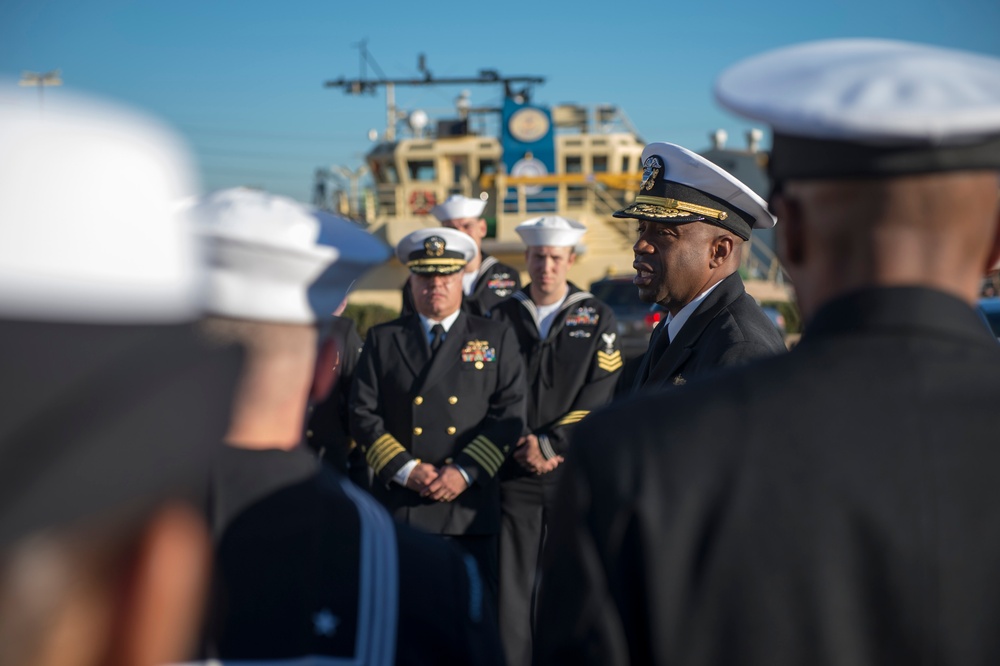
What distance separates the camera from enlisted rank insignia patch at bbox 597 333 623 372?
580 cm

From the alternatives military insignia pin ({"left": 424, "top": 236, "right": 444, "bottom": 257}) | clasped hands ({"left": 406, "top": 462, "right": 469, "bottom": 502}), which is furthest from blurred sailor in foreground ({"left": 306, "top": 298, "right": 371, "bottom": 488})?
clasped hands ({"left": 406, "top": 462, "right": 469, "bottom": 502})

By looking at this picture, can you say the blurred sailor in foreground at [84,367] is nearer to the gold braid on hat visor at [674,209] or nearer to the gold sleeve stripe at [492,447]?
the gold braid on hat visor at [674,209]

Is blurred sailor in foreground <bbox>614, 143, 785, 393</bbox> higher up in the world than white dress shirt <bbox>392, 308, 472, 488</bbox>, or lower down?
higher up

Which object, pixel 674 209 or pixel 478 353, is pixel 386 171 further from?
pixel 674 209

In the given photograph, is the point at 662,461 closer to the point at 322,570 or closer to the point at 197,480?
the point at 322,570

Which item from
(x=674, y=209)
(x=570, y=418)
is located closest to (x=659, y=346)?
(x=674, y=209)

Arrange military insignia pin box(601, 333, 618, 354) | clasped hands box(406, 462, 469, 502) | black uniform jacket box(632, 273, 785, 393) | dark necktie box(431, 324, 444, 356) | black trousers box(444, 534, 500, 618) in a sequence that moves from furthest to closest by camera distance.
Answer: military insignia pin box(601, 333, 618, 354), dark necktie box(431, 324, 444, 356), black trousers box(444, 534, 500, 618), clasped hands box(406, 462, 469, 502), black uniform jacket box(632, 273, 785, 393)

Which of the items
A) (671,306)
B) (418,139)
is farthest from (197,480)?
(418,139)

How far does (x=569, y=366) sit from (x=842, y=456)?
4.47 metres

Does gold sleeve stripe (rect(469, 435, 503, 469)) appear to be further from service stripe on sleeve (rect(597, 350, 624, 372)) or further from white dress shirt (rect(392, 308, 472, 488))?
service stripe on sleeve (rect(597, 350, 624, 372))

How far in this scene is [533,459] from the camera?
545 centimetres

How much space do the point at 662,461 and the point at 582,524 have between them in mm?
138

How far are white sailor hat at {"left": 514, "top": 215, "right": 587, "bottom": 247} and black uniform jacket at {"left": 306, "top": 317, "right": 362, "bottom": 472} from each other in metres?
1.34

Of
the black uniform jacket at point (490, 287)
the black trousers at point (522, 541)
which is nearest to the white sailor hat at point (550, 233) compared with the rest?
the black uniform jacket at point (490, 287)
